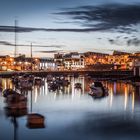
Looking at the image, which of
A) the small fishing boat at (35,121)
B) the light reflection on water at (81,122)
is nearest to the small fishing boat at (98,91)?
the light reflection on water at (81,122)

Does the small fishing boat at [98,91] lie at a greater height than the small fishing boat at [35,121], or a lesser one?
greater

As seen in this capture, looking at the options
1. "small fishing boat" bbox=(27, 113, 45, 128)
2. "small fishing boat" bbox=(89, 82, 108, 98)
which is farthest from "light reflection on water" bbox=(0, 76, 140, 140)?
"small fishing boat" bbox=(89, 82, 108, 98)

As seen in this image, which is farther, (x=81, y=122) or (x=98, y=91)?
(x=98, y=91)

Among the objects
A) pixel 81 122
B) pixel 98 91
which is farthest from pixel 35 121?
pixel 98 91

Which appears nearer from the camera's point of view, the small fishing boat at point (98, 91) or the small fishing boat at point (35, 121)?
the small fishing boat at point (35, 121)

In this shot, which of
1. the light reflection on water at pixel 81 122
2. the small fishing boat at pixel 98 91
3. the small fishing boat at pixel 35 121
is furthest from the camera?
the small fishing boat at pixel 98 91

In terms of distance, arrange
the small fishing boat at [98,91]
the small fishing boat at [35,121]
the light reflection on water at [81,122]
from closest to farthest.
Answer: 1. the light reflection on water at [81,122]
2. the small fishing boat at [35,121]
3. the small fishing boat at [98,91]

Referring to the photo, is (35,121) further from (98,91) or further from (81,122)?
(98,91)

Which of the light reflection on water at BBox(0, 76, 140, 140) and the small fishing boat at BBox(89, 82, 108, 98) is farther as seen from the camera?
the small fishing boat at BBox(89, 82, 108, 98)

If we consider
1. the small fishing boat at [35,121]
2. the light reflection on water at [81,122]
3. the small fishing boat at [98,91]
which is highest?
the small fishing boat at [98,91]

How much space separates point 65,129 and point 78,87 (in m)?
48.6

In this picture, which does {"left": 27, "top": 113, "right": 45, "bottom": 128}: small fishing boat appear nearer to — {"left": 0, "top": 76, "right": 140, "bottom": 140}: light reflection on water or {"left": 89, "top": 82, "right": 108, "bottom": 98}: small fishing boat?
{"left": 0, "top": 76, "right": 140, "bottom": 140}: light reflection on water

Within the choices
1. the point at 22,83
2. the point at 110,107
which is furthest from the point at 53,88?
the point at 110,107

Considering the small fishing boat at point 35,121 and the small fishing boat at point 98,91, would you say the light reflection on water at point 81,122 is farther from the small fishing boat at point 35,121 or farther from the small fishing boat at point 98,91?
the small fishing boat at point 98,91
